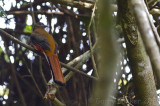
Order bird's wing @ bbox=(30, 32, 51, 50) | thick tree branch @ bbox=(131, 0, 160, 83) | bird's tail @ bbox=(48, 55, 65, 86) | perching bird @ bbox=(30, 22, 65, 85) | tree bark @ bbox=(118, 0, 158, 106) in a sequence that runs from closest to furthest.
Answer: thick tree branch @ bbox=(131, 0, 160, 83) < tree bark @ bbox=(118, 0, 158, 106) < bird's tail @ bbox=(48, 55, 65, 86) < perching bird @ bbox=(30, 22, 65, 85) < bird's wing @ bbox=(30, 32, 51, 50)

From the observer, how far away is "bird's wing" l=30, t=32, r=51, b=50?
11.5 ft

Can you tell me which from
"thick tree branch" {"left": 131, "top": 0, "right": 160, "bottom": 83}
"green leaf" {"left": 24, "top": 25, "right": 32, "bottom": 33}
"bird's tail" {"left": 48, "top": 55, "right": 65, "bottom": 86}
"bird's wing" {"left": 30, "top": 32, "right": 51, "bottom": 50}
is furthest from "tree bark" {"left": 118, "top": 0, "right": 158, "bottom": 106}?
"green leaf" {"left": 24, "top": 25, "right": 32, "bottom": 33}

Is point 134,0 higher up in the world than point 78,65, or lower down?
higher up

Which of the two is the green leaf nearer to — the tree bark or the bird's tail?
the bird's tail

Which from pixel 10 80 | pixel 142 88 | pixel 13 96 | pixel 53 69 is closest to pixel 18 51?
pixel 10 80

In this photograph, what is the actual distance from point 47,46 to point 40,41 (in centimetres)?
21

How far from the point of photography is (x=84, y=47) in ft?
12.9

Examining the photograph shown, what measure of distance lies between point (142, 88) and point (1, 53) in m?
2.74

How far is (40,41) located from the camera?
3658 millimetres

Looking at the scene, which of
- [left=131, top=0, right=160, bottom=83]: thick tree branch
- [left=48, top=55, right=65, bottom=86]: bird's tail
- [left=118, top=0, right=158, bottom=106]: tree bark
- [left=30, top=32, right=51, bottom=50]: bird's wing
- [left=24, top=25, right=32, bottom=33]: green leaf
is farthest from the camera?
[left=24, top=25, right=32, bottom=33]: green leaf

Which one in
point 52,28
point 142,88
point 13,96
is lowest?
point 13,96

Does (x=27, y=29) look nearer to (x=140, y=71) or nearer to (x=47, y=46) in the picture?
(x=47, y=46)

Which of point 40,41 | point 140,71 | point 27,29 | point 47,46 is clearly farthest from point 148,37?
point 27,29

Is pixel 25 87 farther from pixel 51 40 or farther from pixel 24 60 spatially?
pixel 51 40
